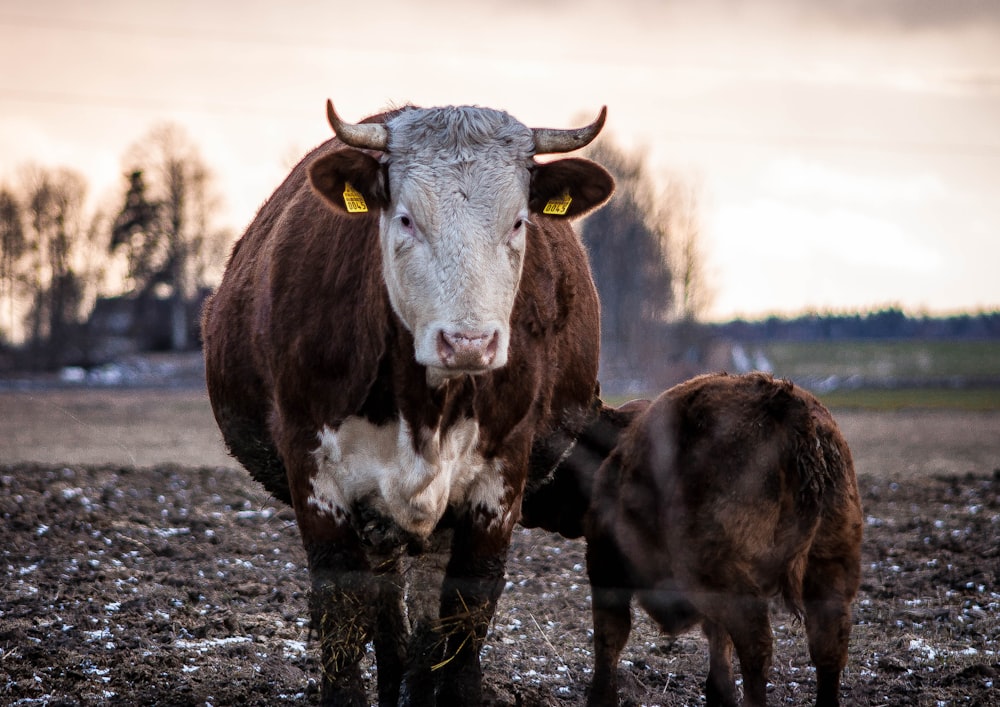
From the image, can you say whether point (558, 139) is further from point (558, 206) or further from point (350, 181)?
point (350, 181)

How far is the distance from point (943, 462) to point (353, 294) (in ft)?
41.5

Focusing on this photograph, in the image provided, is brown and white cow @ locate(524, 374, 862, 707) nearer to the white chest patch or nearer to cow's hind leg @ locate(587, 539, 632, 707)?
cow's hind leg @ locate(587, 539, 632, 707)

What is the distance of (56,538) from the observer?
789cm

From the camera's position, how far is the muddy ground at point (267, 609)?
18.1 ft

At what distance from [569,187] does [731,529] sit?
1.71 m

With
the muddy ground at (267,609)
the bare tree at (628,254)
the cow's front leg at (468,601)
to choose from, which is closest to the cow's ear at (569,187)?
the cow's front leg at (468,601)

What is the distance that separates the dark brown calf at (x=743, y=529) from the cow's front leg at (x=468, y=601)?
78 cm

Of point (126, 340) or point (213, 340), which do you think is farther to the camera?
point (126, 340)

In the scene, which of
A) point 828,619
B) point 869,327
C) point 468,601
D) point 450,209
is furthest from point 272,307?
point 869,327

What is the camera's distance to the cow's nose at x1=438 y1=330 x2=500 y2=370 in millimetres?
3909

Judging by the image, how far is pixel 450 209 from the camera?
4.16m

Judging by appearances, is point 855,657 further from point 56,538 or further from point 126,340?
point 126,340

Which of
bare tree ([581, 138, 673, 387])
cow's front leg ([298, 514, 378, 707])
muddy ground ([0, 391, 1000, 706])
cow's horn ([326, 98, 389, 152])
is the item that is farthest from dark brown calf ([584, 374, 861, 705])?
bare tree ([581, 138, 673, 387])

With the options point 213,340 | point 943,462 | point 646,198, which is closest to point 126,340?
point 646,198
